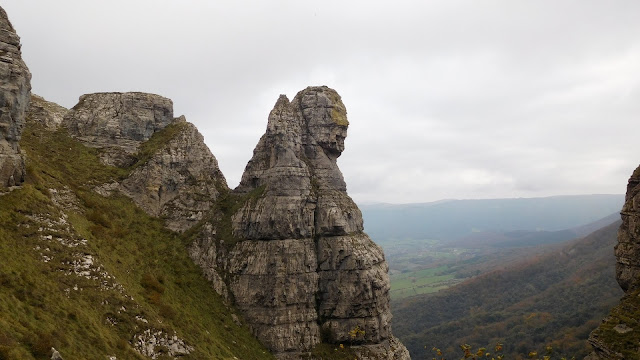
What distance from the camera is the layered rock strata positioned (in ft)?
287

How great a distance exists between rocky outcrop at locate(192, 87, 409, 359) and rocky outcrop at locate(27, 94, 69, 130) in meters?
40.9

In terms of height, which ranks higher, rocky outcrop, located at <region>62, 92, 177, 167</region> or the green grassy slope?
rocky outcrop, located at <region>62, 92, 177, 167</region>

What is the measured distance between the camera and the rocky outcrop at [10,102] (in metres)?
54.2

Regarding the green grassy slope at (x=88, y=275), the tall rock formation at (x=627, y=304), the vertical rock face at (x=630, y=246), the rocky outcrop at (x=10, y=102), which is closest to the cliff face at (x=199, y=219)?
the rocky outcrop at (x=10, y=102)

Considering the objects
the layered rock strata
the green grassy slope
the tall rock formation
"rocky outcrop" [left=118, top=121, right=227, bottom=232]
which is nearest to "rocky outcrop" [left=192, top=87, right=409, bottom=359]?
the green grassy slope

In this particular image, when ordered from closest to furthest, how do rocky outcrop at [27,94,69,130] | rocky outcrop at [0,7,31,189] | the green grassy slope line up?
the green grassy slope → rocky outcrop at [0,7,31,189] → rocky outcrop at [27,94,69,130]

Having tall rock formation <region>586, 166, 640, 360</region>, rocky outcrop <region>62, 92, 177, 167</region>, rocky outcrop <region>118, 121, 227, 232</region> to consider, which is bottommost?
tall rock formation <region>586, 166, 640, 360</region>

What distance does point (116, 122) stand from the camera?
91.9 m

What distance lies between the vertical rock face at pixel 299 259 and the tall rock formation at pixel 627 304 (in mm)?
36706

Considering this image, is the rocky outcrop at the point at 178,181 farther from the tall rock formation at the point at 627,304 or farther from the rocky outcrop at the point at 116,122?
the tall rock formation at the point at 627,304

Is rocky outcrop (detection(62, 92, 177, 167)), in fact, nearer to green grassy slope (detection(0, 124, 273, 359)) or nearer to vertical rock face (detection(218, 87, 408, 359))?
green grassy slope (detection(0, 124, 273, 359))

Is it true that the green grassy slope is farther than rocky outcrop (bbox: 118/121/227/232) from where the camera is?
No

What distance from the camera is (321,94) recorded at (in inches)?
3856

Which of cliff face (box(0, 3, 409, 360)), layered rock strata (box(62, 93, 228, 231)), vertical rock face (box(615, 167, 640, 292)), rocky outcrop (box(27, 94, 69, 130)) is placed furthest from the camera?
layered rock strata (box(62, 93, 228, 231))
